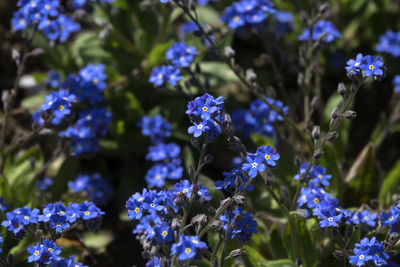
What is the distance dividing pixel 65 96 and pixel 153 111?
1590 mm

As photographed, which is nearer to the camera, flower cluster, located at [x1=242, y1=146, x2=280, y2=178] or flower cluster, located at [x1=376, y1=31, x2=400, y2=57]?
flower cluster, located at [x1=242, y1=146, x2=280, y2=178]

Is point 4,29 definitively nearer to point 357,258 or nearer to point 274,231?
point 274,231

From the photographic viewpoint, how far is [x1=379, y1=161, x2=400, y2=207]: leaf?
15.5 feet

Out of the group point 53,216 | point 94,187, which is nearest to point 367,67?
point 53,216

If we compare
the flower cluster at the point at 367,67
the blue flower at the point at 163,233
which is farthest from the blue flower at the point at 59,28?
the flower cluster at the point at 367,67

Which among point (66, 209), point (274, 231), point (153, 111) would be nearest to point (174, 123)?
point (153, 111)

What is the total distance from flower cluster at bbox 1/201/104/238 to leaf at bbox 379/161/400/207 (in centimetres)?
252

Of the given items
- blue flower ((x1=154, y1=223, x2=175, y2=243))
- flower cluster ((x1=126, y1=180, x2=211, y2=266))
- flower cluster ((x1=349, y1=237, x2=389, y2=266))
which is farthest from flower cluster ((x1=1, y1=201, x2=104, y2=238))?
flower cluster ((x1=349, y1=237, x2=389, y2=266))

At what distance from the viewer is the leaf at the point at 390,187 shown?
15.5 feet

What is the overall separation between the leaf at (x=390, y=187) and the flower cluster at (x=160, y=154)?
1782 mm

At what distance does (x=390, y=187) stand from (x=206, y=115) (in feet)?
7.64

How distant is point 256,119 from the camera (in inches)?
209

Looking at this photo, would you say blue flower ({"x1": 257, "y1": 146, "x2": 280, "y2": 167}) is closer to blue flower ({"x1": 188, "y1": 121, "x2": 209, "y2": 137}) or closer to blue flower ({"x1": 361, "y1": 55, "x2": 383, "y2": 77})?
blue flower ({"x1": 188, "y1": 121, "x2": 209, "y2": 137})

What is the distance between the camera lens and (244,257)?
158 inches
